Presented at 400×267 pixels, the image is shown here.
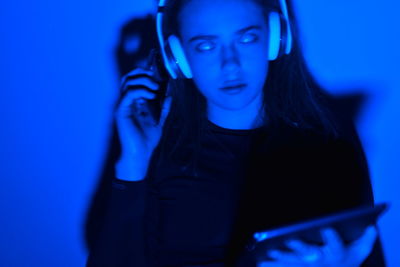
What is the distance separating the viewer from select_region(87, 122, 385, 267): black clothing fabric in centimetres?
115

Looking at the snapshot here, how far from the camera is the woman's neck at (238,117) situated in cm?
110

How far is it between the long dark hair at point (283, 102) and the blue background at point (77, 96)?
0.05 meters

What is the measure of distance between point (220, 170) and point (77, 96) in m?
0.47

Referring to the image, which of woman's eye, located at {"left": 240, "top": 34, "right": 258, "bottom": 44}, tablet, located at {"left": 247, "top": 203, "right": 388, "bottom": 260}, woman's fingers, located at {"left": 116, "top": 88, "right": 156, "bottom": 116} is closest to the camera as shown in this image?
tablet, located at {"left": 247, "top": 203, "right": 388, "bottom": 260}

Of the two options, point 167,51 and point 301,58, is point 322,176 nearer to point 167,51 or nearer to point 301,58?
point 301,58

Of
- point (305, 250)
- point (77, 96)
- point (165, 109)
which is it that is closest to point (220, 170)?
point (165, 109)

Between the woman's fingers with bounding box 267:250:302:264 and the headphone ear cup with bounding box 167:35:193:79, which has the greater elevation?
the headphone ear cup with bounding box 167:35:193:79

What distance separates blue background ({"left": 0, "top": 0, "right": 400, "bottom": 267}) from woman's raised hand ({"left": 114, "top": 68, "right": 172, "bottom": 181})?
0.12 meters

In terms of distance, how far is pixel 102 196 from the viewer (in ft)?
4.14

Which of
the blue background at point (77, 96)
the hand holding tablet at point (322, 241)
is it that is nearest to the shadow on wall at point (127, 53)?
the blue background at point (77, 96)

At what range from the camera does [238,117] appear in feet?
3.64

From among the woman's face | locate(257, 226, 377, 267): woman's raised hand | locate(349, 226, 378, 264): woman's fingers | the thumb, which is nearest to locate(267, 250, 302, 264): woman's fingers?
locate(257, 226, 377, 267): woman's raised hand

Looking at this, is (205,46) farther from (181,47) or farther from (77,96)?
(77,96)

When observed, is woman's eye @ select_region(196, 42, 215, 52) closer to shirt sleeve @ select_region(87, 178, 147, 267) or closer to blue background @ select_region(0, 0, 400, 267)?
blue background @ select_region(0, 0, 400, 267)
